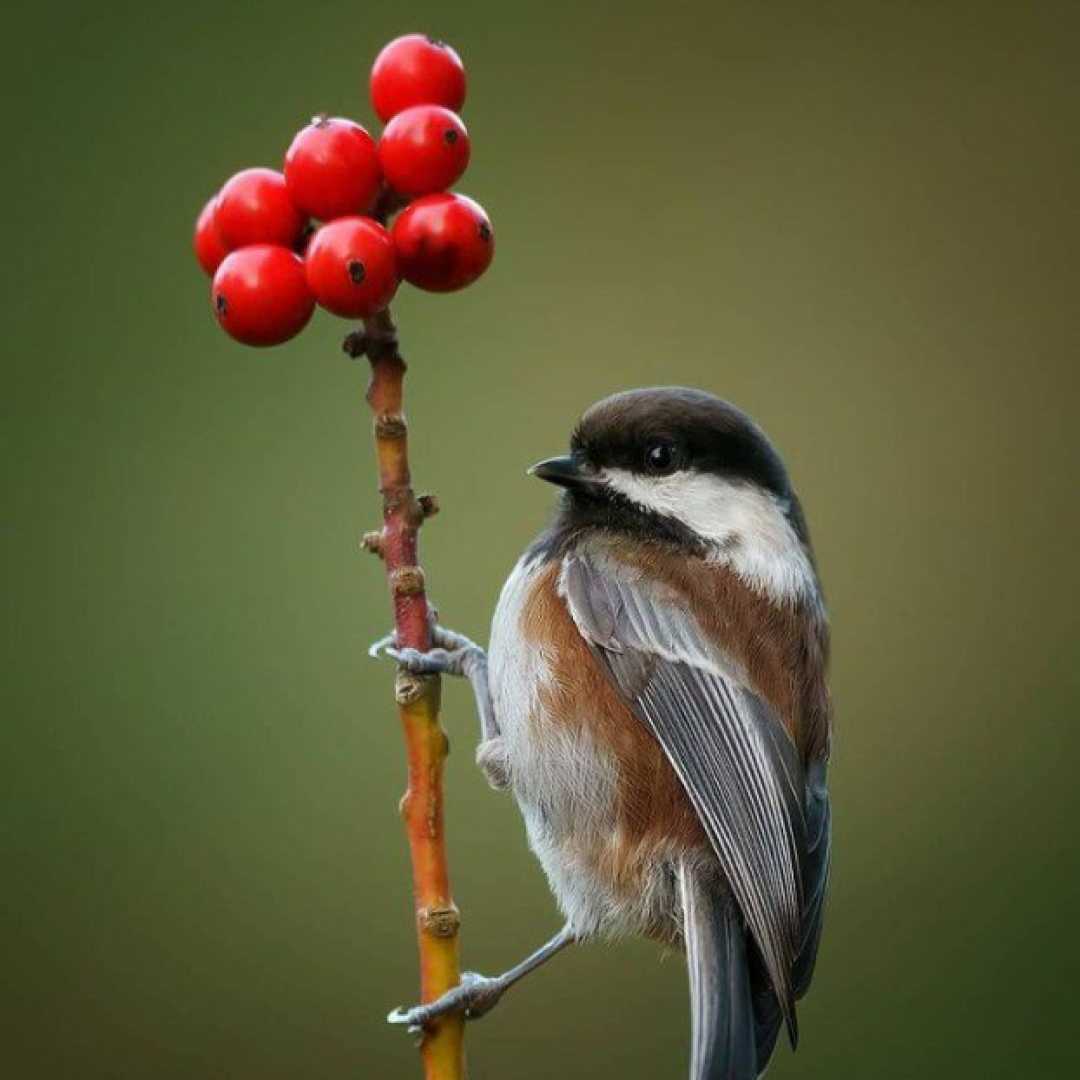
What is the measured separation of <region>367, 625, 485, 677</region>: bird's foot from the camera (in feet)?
3.50

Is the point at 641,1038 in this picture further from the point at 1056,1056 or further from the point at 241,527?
the point at 241,527

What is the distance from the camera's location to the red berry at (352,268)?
102cm

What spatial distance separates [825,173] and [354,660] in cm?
126

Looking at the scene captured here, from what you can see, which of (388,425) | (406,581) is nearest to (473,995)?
(406,581)

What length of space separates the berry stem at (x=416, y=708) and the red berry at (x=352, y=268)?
0.04 m

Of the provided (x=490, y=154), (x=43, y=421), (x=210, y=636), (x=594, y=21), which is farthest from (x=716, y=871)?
(x=594, y=21)

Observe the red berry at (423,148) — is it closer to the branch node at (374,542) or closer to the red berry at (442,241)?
the red berry at (442,241)

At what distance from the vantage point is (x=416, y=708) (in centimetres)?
109

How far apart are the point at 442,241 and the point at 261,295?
13 centimetres

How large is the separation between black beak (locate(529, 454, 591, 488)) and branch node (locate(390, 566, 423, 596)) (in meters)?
0.46

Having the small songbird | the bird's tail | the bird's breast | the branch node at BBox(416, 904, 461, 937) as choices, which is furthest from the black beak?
the branch node at BBox(416, 904, 461, 937)

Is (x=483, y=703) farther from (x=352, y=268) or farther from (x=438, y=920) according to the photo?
(x=352, y=268)

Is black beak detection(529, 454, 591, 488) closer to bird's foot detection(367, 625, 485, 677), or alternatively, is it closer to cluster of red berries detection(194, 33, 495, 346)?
bird's foot detection(367, 625, 485, 677)

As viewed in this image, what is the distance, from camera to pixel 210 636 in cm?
232
